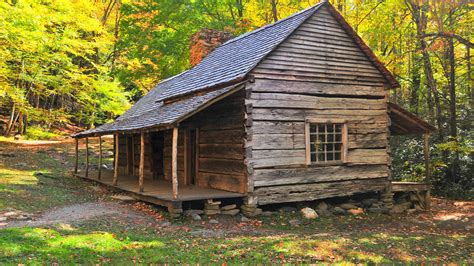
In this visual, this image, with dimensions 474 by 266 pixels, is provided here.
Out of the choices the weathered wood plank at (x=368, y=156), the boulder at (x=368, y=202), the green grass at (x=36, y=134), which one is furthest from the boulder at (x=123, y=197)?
the green grass at (x=36, y=134)

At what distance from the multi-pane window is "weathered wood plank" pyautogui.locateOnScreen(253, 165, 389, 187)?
323 millimetres

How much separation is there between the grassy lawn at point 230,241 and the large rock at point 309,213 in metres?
0.23

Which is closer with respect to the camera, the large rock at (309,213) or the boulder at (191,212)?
the boulder at (191,212)

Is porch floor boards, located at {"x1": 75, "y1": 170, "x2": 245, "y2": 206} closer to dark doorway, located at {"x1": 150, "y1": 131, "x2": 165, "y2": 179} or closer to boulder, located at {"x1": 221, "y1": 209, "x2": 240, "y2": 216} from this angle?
boulder, located at {"x1": 221, "y1": 209, "x2": 240, "y2": 216}

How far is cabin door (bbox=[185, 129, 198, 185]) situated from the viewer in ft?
46.4

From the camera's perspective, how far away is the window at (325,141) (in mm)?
12482

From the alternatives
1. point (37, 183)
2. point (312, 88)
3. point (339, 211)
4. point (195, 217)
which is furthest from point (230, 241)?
point (37, 183)

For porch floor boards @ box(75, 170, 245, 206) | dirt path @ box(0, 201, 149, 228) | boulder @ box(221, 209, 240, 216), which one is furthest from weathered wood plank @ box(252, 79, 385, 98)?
dirt path @ box(0, 201, 149, 228)

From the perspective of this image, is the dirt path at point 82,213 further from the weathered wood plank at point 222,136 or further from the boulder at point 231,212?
the weathered wood plank at point 222,136

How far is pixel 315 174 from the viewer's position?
1245 centimetres

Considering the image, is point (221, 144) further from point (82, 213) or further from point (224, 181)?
point (82, 213)

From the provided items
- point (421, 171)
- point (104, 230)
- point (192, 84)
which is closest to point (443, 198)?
point (421, 171)

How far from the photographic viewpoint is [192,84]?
1412 centimetres

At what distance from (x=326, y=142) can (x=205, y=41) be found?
882 cm
